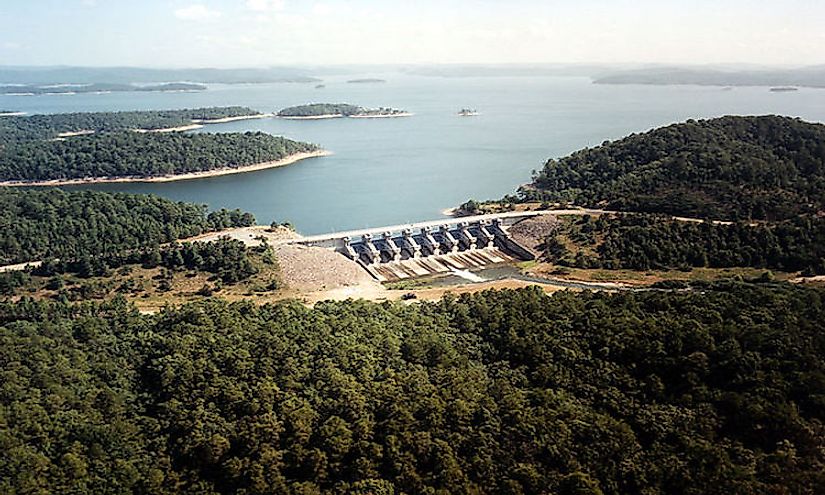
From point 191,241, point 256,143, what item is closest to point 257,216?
point 191,241

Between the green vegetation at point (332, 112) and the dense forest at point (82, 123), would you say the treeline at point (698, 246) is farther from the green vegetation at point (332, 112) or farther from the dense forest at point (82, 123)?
the green vegetation at point (332, 112)

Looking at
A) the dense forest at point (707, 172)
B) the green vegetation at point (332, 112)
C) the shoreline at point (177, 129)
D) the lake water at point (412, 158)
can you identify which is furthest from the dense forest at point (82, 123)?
the dense forest at point (707, 172)

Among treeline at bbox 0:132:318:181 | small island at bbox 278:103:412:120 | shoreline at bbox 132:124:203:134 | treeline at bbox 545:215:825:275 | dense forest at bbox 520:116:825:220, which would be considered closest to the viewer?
treeline at bbox 545:215:825:275

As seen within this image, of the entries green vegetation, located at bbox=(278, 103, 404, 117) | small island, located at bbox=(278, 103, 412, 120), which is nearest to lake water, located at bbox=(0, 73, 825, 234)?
small island, located at bbox=(278, 103, 412, 120)

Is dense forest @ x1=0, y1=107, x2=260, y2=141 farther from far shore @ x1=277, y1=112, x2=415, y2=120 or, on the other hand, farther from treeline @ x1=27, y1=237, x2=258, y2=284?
treeline @ x1=27, y1=237, x2=258, y2=284

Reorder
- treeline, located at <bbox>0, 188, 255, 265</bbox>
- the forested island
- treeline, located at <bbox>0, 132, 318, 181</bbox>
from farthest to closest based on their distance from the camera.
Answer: treeline, located at <bbox>0, 132, 318, 181</bbox>, the forested island, treeline, located at <bbox>0, 188, 255, 265</bbox>

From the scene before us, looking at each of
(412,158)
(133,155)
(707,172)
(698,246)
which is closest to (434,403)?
(698,246)

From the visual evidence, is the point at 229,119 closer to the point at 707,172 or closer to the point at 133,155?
the point at 133,155
